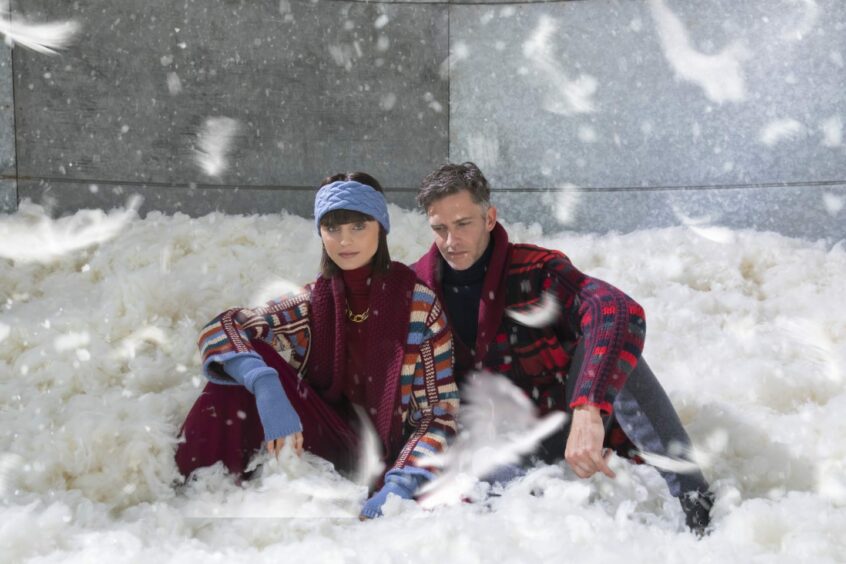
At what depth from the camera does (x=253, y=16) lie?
Result: 14.6ft

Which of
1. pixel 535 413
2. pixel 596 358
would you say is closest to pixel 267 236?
pixel 535 413

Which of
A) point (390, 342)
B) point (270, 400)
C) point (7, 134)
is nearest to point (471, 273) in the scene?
point (390, 342)

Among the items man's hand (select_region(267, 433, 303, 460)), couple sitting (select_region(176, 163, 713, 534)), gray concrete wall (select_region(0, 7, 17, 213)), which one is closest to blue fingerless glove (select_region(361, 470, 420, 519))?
A: couple sitting (select_region(176, 163, 713, 534))

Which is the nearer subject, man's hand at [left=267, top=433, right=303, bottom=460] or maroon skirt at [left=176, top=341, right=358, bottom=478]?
man's hand at [left=267, top=433, right=303, bottom=460]

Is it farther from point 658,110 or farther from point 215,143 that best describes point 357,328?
point 658,110

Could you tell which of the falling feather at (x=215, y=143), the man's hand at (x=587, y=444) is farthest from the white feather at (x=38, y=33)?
the man's hand at (x=587, y=444)

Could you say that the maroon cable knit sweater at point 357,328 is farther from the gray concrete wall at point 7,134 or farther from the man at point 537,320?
the gray concrete wall at point 7,134

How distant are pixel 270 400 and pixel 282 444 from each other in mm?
120

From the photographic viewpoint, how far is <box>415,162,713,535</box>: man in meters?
2.07

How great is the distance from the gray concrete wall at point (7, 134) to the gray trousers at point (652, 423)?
3.12 m

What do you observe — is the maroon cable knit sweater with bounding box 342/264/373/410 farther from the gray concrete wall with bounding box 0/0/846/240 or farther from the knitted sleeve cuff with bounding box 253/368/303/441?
the gray concrete wall with bounding box 0/0/846/240

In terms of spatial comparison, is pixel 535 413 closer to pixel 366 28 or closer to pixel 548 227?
pixel 548 227

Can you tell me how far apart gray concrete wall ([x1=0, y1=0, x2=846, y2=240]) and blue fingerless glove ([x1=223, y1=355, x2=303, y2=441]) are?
246cm

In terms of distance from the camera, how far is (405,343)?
7.34 feet
